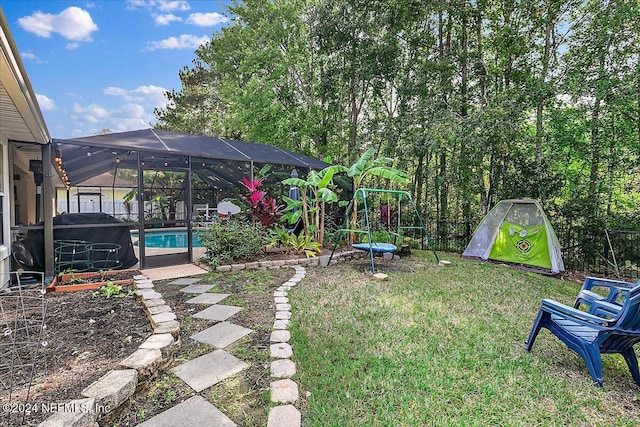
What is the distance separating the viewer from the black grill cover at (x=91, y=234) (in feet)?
→ 15.6

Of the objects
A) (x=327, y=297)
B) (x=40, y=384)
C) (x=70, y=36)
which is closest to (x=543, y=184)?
(x=327, y=297)

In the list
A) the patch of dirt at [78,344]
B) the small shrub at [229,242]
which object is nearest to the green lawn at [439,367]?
the patch of dirt at [78,344]

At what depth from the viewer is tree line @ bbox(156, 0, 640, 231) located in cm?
586

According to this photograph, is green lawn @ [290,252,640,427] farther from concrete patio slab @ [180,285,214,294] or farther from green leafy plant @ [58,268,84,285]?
green leafy plant @ [58,268,84,285]

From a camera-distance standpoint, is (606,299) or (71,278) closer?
(606,299)

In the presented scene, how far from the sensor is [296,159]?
8570 millimetres

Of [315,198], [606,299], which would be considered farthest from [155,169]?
[606,299]

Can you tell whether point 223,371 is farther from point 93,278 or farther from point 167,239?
point 167,239

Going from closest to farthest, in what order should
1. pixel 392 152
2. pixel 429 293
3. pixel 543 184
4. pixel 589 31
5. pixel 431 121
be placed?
pixel 429 293 → pixel 589 31 → pixel 543 184 → pixel 431 121 → pixel 392 152

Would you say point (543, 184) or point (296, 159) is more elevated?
point (296, 159)

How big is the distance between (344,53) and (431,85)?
3.81 m

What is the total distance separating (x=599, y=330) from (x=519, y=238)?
4.82 m

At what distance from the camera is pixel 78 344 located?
255 centimetres

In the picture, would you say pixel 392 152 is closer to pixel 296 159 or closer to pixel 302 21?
pixel 296 159
